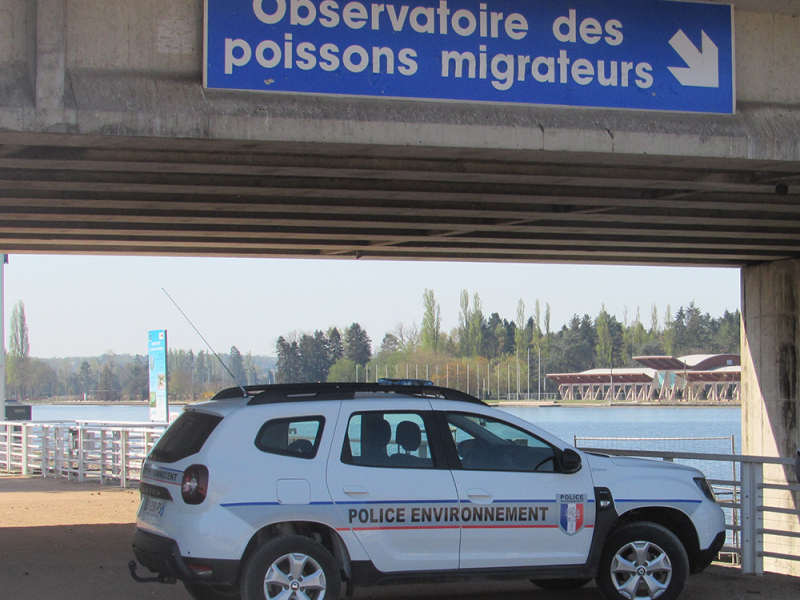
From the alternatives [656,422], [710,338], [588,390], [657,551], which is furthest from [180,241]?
[710,338]

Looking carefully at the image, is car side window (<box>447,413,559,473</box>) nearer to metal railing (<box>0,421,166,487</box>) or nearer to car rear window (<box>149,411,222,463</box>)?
car rear window (<box>149,411,222,463</box>)

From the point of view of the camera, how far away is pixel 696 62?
30.7 feet

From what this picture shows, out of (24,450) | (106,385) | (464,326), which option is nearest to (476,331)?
(464,326)

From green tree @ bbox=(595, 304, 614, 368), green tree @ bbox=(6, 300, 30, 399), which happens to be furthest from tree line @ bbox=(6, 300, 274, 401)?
green tree @ bbox=(595, 304, 614, 368)

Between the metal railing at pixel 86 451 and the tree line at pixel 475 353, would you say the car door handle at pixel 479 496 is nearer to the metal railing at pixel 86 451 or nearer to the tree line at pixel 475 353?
the metal railing at pixel 86 451

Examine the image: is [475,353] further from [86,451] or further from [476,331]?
[86,451]

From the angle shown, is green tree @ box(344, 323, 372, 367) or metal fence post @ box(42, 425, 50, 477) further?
green tree @ box(344, 323, 372, 367)

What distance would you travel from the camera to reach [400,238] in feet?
52.0

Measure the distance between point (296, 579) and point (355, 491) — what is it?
702 mm

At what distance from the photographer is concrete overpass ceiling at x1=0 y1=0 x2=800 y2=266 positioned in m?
8.38

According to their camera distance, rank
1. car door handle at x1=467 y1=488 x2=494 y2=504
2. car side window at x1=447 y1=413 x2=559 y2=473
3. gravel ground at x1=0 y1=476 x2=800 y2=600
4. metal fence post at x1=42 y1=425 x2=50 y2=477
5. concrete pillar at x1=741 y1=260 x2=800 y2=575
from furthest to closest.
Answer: metal fence post at x1=42 y1=425 x2=50 y2=477 < concrete pillar at x1=741 y1=260 x2=800 y2=575 < gravel ground at x1=0 y1=476 x2=800 y2=600 < car side window at x1=447 y1=413 x2=559 y2=473 < car door handle at x1=467 y1=488 x2=494 y2=504

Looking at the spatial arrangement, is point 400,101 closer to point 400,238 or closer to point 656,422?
point 400,238

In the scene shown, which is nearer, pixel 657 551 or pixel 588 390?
pixel 657 551

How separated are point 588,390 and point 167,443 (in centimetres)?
8835
